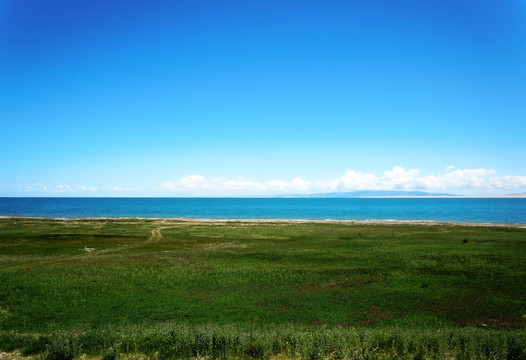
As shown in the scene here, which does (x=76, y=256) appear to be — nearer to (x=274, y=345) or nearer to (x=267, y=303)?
(x=267, y=303)

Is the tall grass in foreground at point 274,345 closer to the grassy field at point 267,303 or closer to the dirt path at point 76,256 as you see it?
the grassy field at point 267,303

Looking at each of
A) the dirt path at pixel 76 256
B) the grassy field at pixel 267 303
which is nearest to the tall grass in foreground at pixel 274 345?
the grassy field at pixel 267 303

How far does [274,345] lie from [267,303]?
8.44 metres

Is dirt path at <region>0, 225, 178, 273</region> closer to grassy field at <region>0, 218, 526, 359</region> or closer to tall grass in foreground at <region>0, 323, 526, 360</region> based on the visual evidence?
grassy field at <region>0, 218, 526, 359</region>

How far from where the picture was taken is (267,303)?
23.5m

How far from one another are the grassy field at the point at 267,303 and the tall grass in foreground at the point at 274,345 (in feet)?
0.22

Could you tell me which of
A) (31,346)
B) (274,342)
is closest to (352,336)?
(274,342)

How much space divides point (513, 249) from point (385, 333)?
43.3 m

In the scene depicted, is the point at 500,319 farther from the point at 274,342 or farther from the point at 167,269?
the point at 167,269

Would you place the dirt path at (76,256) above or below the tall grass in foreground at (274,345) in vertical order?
below

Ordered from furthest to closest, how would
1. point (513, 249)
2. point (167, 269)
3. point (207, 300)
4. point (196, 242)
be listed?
point (196, 242)
point (513, 249)
point (167, 269)
point (207, 300)

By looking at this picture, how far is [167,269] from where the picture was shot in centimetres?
3403

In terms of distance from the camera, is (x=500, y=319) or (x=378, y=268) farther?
(x=378, y=268)

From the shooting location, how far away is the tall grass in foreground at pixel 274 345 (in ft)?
46.6
